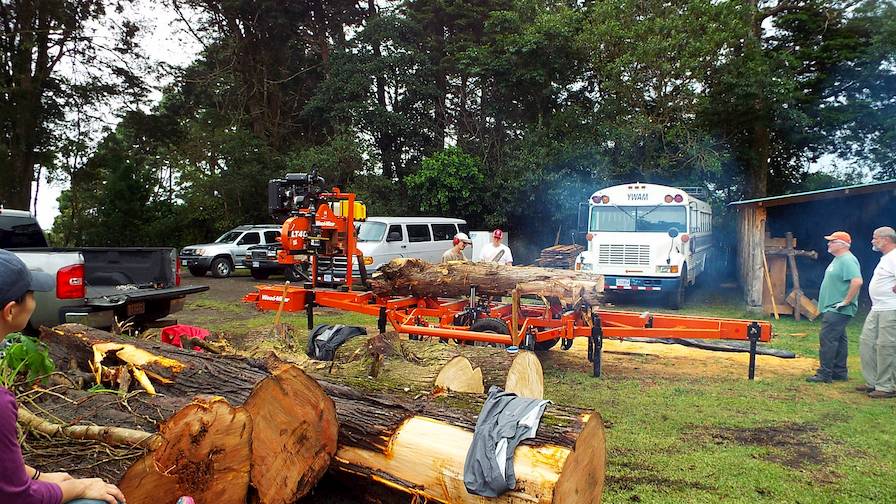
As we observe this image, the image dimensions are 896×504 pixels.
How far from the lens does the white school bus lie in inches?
503

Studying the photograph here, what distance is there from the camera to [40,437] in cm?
299

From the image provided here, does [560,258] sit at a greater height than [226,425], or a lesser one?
greater

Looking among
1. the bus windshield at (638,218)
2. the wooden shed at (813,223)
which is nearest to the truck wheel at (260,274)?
the bus windshield at (638,218)

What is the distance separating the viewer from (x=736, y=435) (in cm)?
514

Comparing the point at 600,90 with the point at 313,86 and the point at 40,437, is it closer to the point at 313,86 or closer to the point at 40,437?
the point at 313,86

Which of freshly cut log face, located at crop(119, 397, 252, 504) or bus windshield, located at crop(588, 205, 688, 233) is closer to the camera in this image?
freshly cut log face, located at crop(119, 397, 252, 504)

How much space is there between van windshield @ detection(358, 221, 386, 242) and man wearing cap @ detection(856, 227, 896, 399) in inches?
430

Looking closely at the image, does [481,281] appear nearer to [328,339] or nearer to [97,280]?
[328,339]

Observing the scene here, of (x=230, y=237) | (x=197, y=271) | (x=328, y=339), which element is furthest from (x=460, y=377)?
(x=230, y=237)

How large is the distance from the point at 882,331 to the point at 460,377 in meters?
4.71

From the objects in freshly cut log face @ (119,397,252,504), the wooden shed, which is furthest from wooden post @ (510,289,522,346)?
the wooden shed

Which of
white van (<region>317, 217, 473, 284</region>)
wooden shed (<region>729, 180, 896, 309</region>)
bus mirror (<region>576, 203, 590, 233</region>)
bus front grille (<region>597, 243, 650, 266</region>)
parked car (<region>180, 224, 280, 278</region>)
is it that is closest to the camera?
wooden shed (<region>729, 180, 896, 309</region>)

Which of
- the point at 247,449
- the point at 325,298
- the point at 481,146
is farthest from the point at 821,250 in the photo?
the point at 247,449

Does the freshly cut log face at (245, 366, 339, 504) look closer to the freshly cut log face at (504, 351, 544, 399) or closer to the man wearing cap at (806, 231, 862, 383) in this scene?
the freshly cut log face at (504, 351, 544, 399)
